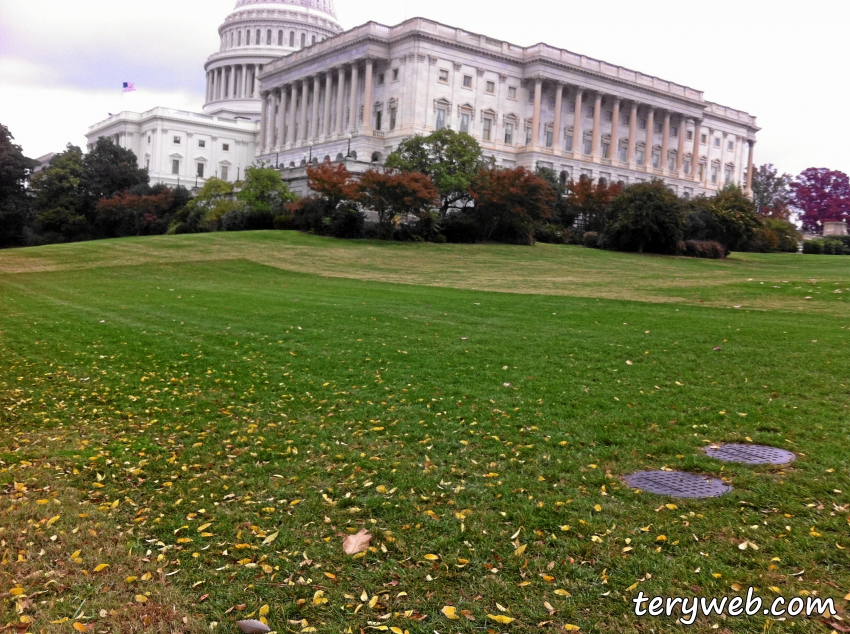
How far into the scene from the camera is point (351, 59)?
283 feet

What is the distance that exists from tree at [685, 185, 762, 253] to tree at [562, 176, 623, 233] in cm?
925

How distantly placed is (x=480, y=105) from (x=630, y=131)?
2331 centimetres

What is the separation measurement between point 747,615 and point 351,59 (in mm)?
88772

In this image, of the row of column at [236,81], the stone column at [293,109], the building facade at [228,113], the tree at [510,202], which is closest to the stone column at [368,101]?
the stone column at [293,109]

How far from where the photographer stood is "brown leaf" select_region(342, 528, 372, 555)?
597 centimetres

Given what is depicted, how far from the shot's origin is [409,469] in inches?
308

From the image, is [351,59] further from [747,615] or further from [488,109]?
[747,615]

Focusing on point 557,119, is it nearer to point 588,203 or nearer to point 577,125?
point 577,125

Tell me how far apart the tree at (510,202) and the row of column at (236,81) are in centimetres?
8098

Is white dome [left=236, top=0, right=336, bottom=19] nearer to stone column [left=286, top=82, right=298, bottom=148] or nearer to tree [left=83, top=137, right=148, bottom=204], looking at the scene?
stone column [left=286, top=82, right=298, bottom=148]

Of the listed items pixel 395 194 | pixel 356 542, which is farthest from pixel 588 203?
pixel 356 542

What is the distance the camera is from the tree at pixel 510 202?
2228 inches

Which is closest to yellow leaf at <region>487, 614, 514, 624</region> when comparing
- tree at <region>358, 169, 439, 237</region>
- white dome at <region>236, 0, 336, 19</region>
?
tree at <region>358, 169, 439, 237</region>

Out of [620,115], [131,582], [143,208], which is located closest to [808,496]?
[131,582]
